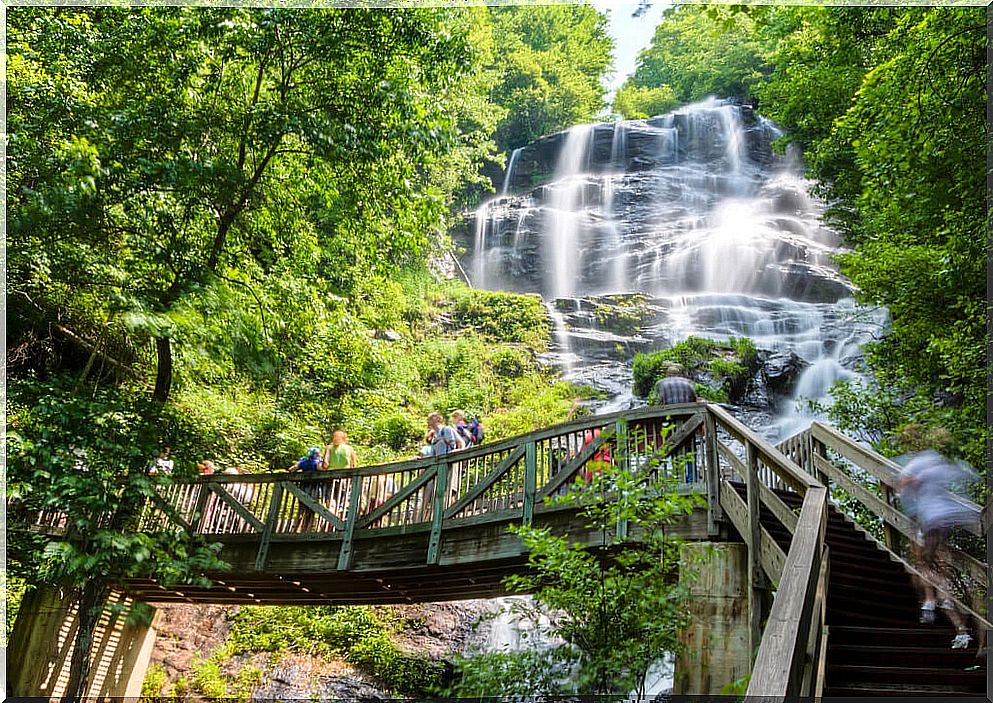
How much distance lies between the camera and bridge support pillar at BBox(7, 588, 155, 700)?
394 inches

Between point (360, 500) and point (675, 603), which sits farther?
point (360, 500)

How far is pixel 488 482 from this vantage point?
798cm

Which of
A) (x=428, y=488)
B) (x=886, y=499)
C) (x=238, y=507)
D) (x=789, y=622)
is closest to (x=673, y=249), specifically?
(x=428, y=488)

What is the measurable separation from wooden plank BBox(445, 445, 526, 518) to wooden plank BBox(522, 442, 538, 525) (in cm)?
10

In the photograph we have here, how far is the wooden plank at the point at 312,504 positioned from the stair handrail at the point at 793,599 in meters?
4.97

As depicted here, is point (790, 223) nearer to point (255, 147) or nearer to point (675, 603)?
point (255, 147)

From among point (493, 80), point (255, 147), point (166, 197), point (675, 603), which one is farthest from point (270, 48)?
point (493, 80)

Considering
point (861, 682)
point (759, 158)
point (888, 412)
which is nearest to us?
point (861, 682)

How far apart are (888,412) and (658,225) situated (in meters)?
16.6

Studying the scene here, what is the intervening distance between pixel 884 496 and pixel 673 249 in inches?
791

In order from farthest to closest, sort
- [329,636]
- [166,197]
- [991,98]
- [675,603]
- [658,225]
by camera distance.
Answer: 1. [658,225]
2. [329,636]
3. [166,197]
4. [991,98]
5. [675,603]

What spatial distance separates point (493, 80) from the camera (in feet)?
98.4

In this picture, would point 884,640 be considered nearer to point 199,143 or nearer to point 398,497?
point 398,497

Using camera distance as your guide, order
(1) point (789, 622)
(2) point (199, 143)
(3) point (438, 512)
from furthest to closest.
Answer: (2) point (199, 143)
(3) point (438, 512)
(1) point (789, 622)
